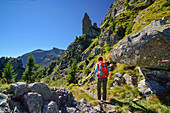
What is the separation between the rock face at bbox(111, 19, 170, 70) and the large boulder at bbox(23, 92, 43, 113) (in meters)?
8.16

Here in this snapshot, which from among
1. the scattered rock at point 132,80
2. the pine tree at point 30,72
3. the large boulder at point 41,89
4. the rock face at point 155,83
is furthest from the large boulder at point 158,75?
the pine tree at point 30,72

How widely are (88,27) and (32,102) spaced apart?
181 meters

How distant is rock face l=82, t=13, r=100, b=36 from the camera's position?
541ft

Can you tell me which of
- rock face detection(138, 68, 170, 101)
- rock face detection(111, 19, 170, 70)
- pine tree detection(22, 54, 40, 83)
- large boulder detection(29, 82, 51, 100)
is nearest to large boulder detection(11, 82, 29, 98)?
large boulder detection(29, 82, 51, 100)

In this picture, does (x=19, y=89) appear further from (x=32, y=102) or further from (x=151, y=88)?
(x=151, y=88)

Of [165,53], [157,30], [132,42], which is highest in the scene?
[157,30]

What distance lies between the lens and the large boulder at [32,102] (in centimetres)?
413

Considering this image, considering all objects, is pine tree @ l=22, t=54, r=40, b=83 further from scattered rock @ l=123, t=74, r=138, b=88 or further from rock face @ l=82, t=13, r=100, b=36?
rock face @ l=82, t=13, r=100, b=36

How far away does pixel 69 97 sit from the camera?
22.9 ft

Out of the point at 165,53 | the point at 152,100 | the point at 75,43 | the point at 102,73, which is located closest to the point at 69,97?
the point at 102,73

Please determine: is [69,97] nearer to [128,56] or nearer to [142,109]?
[142,109]

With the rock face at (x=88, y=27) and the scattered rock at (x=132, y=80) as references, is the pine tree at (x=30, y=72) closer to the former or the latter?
the scattered rock at (x=132, y=80)

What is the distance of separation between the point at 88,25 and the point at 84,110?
18318cm

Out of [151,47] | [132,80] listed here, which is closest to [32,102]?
[151,47]
